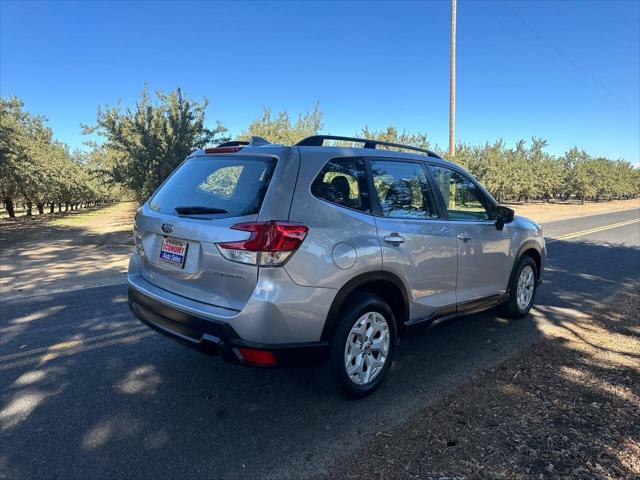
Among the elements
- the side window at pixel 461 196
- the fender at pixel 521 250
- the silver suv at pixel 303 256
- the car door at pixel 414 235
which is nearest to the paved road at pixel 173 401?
the silver suv at pixel 303 256

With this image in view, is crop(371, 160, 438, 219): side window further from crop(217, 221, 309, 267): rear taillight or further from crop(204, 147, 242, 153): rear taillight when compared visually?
crop(204, 147, 242, 153): rear taillight

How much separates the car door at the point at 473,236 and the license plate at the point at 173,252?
2.38 metres

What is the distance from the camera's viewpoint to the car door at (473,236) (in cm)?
413

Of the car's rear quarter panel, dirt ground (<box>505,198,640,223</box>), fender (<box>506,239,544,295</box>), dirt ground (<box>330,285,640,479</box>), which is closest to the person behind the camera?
dirt ground (<box>330,285,640,479</box>)

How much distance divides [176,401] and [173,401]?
2cm

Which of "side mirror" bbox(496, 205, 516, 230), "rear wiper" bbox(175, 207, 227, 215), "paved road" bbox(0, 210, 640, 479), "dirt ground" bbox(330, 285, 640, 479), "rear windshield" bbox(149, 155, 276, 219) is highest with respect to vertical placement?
"rear windshield" bbox(149, 155, 276, 219)

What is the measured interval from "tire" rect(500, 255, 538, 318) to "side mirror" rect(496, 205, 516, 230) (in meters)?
0.69

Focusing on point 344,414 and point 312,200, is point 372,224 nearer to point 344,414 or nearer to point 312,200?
point 312,200

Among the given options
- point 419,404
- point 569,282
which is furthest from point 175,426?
point 569,282

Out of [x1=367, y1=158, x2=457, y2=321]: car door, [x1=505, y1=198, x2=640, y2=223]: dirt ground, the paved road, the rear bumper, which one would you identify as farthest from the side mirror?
[x1=505, y1=198, x2=640, y2=223]: dirt ground

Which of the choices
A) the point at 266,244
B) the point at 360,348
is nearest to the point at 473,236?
the point at 360,348

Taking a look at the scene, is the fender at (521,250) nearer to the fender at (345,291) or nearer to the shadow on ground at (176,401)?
the shadow on ground at (176,401)

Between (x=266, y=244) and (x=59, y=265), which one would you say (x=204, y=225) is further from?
(x=59, y=265)

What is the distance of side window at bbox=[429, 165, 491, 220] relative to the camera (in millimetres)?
4250
